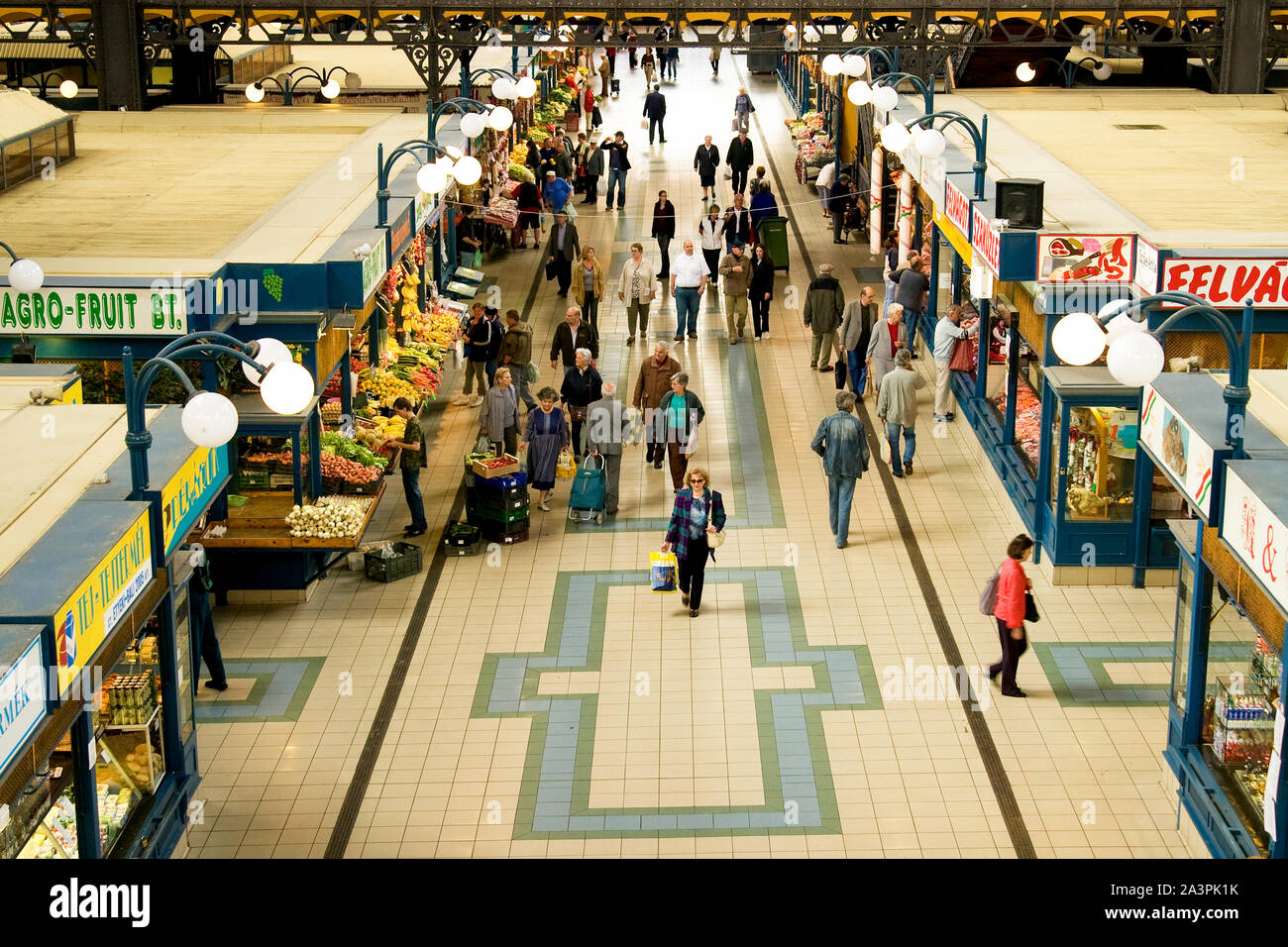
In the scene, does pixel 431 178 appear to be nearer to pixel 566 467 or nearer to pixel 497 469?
pixel 497 469

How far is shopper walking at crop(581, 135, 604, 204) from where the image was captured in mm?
32031

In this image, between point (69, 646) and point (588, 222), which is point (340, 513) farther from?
point (588, 222)

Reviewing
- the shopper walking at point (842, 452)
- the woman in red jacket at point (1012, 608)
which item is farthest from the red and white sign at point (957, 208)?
the woman in red jacket at point (1012, 608)

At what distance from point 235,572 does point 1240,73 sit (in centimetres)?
1760

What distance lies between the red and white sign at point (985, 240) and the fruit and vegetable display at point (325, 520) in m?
6.04

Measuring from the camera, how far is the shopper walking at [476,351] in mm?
19109

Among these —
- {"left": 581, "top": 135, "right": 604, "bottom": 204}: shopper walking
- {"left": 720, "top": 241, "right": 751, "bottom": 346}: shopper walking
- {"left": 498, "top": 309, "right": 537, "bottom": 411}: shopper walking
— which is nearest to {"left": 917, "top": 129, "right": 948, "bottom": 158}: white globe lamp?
{"left": 498, "top": 309, "right": 537, "bottom": 411}: shopper walking

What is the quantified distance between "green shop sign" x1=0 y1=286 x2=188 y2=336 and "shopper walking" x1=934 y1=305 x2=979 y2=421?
8.76 meters

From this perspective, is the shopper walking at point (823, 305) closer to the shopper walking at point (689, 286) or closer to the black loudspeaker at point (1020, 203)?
the shopper walking at point (689, 286)

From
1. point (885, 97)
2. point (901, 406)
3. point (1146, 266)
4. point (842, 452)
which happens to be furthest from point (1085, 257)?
point (885, 97)

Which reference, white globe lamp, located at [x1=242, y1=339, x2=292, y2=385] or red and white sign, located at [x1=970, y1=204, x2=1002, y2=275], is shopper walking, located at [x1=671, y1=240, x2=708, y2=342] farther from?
white globe lamp, located at [x1=242, y1=339, x2=292, y2=385]

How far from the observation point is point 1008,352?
54.7ft
